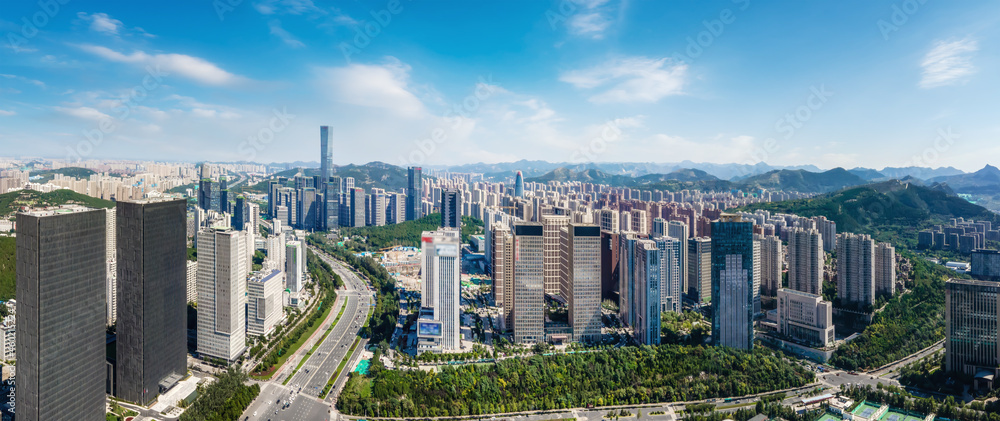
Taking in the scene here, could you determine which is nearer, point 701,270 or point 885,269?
point 885,269

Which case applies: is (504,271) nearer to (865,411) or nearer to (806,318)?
(806,318)

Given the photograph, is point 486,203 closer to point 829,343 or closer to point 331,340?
point 331,340

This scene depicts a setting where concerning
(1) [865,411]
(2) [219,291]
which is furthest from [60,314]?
(1) [865,411]

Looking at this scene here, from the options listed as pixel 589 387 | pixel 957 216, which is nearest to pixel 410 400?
pixel 589 387

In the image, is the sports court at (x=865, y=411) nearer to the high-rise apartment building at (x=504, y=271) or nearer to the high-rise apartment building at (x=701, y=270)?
the high-rise apartment building at (x=701, y=270)

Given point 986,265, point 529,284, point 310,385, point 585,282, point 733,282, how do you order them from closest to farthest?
point 310,385 → point 733,282 → point 529,284 → point 585,282 → point 986,265

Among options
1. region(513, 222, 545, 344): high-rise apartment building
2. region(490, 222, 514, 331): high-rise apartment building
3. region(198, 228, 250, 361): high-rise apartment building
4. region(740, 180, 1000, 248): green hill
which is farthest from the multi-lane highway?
region(740, 180, 1000, 248): green hill
